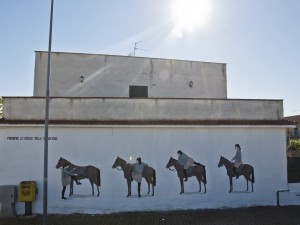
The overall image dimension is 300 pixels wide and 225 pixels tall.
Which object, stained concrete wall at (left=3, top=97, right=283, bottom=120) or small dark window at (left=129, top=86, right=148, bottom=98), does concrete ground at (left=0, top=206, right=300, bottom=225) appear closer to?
stained concrete wall at (left=3, top=97, right=283, bottom=120)

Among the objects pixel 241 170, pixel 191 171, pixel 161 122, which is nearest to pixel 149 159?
pixel 161 122

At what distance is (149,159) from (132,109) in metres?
2.17

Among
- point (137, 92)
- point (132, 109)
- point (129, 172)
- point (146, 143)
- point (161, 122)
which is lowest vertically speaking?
point (129, 172)

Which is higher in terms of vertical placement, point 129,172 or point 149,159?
point 149,159

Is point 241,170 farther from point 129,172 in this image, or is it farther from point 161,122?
point 129,172

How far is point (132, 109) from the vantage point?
39.3 ft

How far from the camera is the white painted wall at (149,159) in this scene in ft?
36.9

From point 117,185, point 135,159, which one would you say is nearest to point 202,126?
point 135,159

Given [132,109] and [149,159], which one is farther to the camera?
[132,109]

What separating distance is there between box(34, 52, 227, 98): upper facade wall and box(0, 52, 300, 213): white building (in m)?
4.88

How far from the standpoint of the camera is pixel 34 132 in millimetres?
11352

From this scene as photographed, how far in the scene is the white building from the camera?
11289mm

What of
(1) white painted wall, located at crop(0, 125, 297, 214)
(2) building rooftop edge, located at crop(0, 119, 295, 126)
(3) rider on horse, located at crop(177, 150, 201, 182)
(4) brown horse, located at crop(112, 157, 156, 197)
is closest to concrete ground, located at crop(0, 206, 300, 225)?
(1) white painted wall, located at crop(0, 125, 297, 214)

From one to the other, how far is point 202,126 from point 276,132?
3345 millimetres
